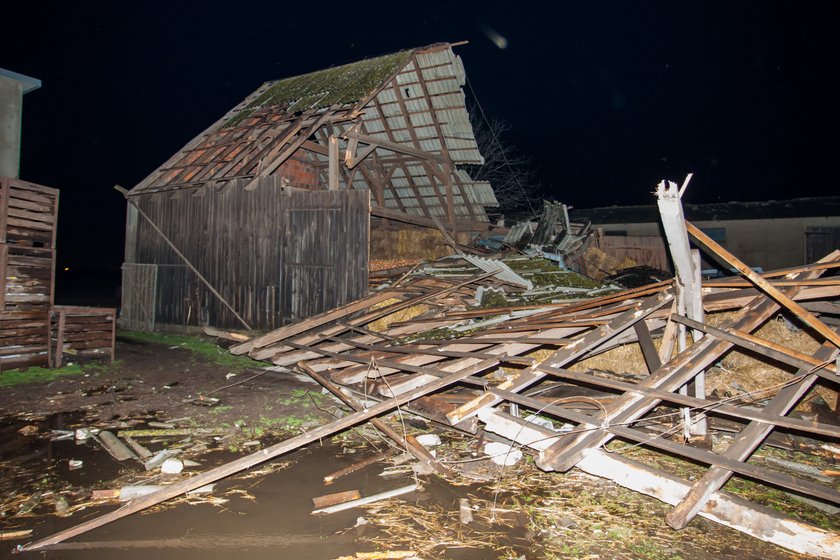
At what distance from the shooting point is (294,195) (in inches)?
493

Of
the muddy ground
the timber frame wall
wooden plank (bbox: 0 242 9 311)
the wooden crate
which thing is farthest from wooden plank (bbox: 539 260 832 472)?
wooden plank (bbox: 0 242 9 311)

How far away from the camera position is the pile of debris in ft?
12.4

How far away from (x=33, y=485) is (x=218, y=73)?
7210 cm

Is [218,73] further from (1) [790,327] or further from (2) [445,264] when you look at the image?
(1) [790,327]

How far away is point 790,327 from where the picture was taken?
6.95 meters

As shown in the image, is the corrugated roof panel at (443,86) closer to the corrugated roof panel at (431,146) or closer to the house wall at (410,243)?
the corrugated roof panel at (431,146)

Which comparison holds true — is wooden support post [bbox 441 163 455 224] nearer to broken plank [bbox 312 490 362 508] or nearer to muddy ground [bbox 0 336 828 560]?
muddy ground [bbox 0 336 828 560]

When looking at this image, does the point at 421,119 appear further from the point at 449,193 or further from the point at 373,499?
the point at 373,499

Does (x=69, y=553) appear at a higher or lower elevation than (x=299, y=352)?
lower

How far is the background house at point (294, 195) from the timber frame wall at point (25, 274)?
4.38 m

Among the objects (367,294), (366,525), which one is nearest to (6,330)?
(367,294)

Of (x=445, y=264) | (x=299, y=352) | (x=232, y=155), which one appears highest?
(x=232, y=155)

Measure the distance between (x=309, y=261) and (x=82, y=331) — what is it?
4926 mm

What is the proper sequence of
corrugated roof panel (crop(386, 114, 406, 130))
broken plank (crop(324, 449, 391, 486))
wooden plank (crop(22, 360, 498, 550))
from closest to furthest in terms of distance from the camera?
wooden plank (crop(22, 360, 498, 550)) → broken plank (crop(324, 449, 391, 486)) → corrugated roof panel (crop(386, 114, 406, 130))
